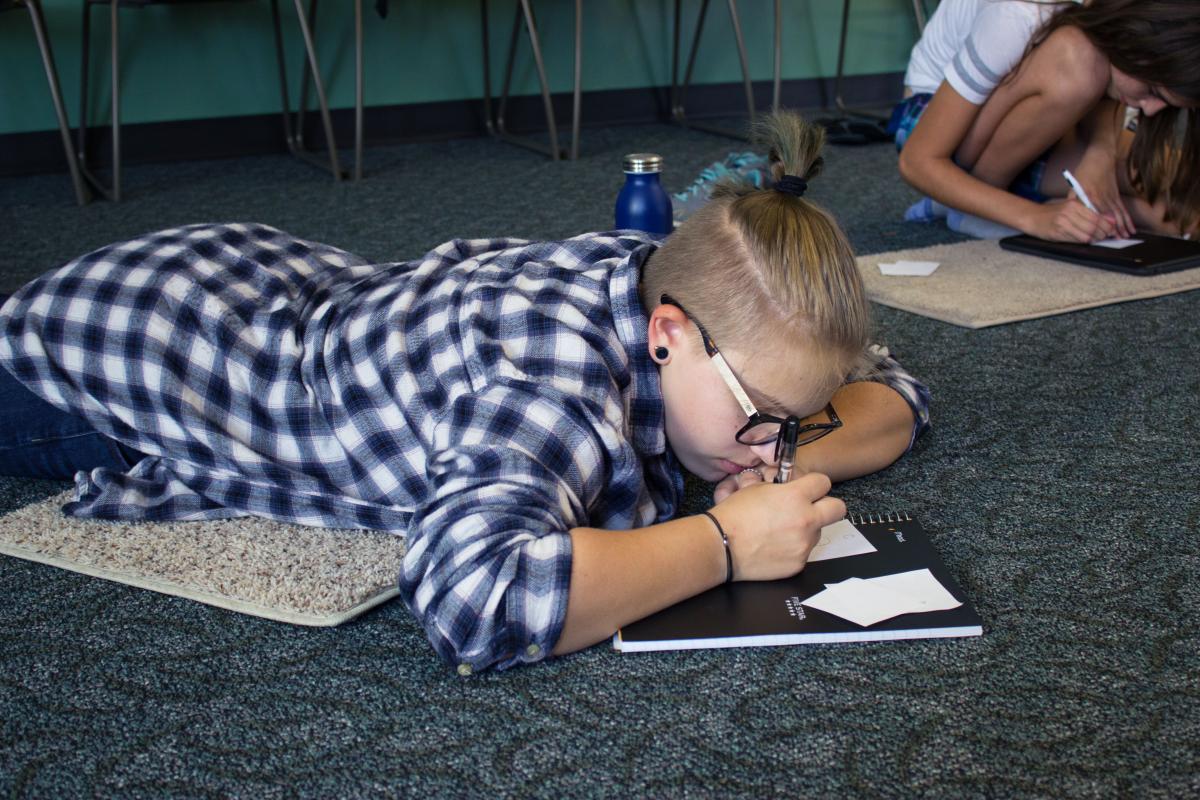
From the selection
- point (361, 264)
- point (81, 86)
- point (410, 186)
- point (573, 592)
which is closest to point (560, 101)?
point (410, 186)

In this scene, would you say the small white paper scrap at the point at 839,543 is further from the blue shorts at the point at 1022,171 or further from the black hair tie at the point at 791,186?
the blue shorts at the point at 1022,171

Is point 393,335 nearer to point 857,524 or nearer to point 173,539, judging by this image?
point 173,539

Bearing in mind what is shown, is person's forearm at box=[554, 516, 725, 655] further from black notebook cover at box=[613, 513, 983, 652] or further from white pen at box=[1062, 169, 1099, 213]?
white pen at box=[1062, 169, 1099, 213]

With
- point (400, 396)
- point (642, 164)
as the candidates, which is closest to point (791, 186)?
point (400, 396)

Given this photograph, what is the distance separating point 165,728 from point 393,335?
353mm

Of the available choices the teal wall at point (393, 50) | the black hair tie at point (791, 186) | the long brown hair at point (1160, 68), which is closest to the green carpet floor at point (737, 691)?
the black hair tie at point (791, 186)

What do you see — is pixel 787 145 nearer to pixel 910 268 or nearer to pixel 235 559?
pixel 235 559

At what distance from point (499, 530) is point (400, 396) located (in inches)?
8.5

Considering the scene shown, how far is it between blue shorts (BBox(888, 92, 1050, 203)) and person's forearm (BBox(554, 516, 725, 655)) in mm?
1478

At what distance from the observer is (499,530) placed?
0.71 meters

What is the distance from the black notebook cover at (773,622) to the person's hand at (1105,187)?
1.27 metres

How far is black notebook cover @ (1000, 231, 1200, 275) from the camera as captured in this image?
5.68 ft

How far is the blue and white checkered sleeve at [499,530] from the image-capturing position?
714mm

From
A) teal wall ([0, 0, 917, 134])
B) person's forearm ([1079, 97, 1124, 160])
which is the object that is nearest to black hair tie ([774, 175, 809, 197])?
person's forearm ([1079, 97, 1124, 160])
